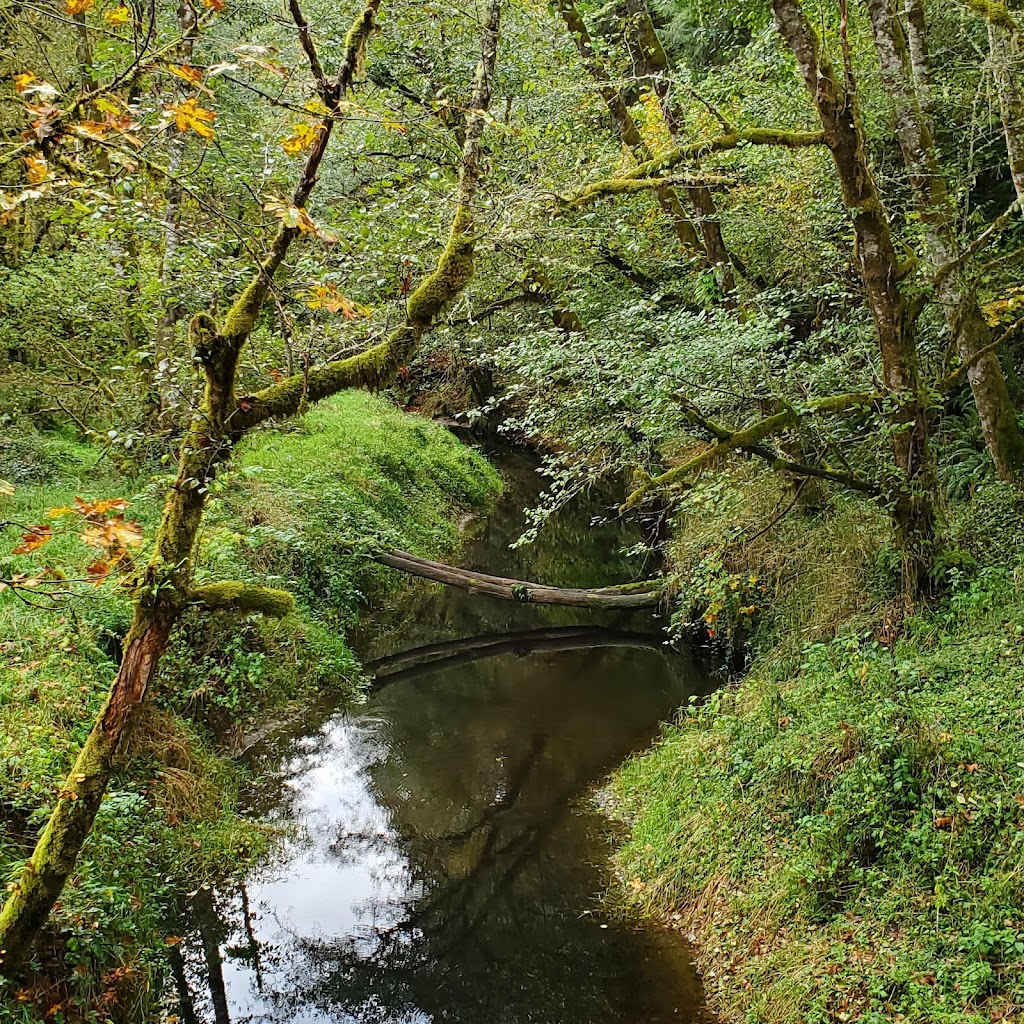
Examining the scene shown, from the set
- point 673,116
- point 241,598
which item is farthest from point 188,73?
point 673,116

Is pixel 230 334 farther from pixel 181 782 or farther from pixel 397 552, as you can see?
pixel 397 552

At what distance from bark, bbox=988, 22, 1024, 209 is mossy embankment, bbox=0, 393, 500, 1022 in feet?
19.6

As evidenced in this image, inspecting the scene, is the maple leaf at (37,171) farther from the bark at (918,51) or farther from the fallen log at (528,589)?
the fallen log at (528,589)

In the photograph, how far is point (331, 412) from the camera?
19.4 metres

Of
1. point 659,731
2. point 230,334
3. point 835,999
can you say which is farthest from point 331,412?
point 835,999

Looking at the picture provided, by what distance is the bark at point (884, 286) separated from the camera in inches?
252

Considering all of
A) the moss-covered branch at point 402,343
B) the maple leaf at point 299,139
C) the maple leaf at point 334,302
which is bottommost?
the maple leaf at point 334,302

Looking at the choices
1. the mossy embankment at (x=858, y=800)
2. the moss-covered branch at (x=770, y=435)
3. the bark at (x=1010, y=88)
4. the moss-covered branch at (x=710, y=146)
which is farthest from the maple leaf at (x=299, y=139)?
the bark at (x=1010, y=88)

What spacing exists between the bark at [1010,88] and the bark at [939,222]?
0.57 meters

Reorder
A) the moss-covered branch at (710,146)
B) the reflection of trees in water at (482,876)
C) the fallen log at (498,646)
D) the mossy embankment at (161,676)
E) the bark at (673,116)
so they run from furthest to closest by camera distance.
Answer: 1. the fallen log at (498,646)
2. the bark at (673,116)
3. the moss-covered branch at (710,146)
4. the reflection of trees in water at (482,876)
5. the mossy embankment at (161,676)

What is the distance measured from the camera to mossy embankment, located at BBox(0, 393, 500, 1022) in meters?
4.84

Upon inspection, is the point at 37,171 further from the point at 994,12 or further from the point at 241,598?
the point at 994,12

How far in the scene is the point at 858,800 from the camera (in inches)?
210

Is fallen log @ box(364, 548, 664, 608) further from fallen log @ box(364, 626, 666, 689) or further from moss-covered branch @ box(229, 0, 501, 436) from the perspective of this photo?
moss-covered branch @ box(229, 0, 501, 436)
